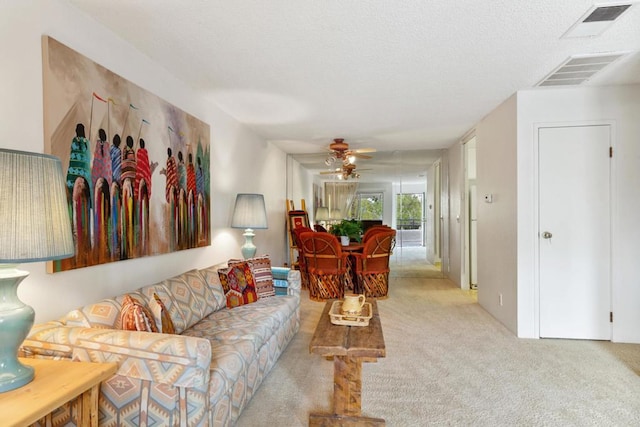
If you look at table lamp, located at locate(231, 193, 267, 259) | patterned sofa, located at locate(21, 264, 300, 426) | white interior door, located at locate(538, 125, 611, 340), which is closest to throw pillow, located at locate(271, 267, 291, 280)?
table lamp, located at locate(231, 193, 267, 259)

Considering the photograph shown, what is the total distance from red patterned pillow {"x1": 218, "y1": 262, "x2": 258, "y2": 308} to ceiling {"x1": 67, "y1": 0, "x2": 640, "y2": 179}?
1.73m

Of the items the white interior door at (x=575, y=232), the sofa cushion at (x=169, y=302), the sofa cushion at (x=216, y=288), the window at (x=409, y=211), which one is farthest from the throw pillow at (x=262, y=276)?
the window at (x=409, y=211)

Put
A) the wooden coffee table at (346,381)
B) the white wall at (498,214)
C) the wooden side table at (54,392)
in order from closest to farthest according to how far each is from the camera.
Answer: the wooden side table at (54,392)
the wooden coffee table at (346,381)
the white wall at (498,214)

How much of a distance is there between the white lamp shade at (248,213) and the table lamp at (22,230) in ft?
8.29

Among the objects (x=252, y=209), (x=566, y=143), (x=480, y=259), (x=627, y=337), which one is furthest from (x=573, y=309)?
(x=252, y=209)

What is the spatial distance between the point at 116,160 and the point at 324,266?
3.16 metres

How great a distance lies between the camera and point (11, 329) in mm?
1277

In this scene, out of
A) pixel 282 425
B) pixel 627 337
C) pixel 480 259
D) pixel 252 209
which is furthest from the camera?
pixel 480 259

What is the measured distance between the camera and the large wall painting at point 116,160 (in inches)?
76.4

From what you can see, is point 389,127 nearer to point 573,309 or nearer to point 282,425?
point 573,309

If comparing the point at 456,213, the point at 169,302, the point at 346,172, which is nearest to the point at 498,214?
the point at 456,213

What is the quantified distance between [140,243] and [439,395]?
7.76 ft

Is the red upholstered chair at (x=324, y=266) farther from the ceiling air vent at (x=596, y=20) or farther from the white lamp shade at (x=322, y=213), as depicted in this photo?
the ceiling air vent at (x=596, y=20)

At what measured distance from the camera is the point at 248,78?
124 inches
